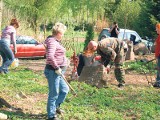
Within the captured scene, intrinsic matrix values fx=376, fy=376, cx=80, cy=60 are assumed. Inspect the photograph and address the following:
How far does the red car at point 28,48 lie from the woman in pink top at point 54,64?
1319 centimetres

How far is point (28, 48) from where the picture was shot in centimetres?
1936

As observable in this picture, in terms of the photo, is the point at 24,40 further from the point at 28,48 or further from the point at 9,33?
the point at 9,33

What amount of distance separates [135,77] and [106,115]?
525 cm

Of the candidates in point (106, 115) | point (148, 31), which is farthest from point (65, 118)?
point (148, 31)

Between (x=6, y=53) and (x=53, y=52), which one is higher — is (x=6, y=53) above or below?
below

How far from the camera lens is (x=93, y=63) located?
9969 millimetres

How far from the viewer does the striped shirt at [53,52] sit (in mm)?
5719

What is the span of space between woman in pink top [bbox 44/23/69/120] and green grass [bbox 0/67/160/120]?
0.48 metres

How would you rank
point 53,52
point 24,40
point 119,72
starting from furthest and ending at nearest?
point 24,40, point 119,72, point 53,52

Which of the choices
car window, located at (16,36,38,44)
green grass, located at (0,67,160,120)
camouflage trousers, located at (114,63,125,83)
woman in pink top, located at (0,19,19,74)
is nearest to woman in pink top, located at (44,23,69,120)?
green grass, located at (0,67,160,120)

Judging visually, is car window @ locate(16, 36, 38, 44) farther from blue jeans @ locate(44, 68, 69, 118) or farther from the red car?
blue jeans @ locate(44, 68, 69, 118)

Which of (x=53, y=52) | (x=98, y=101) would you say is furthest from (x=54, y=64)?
(x=98, y=101)

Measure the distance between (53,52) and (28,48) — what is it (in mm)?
13830

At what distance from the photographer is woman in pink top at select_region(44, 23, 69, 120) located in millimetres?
5742
